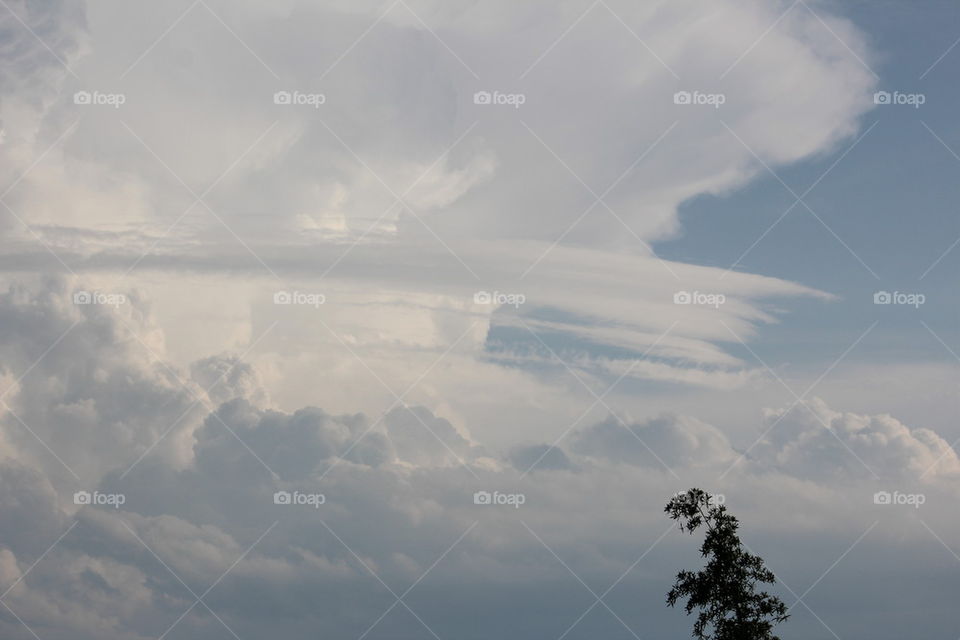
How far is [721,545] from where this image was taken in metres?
52.2

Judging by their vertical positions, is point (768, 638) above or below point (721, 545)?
below

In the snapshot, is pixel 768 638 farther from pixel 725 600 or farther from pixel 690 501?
pixel 690 501

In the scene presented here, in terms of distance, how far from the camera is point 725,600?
171 ft

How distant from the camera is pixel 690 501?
5231 cm

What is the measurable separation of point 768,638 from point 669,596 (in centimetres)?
509

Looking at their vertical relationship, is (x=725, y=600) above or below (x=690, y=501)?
below

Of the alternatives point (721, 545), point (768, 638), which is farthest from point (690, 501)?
point (768, 638)

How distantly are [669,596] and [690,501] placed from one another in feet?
16.2

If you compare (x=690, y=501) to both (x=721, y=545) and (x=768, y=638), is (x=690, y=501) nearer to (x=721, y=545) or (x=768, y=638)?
(x=721, y=545)

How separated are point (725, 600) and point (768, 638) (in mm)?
2666

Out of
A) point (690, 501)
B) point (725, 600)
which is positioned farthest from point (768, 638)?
point (690, 501)

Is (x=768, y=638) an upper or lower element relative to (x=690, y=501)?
lower

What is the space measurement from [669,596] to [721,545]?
369 cm

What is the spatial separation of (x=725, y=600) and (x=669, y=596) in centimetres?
273
